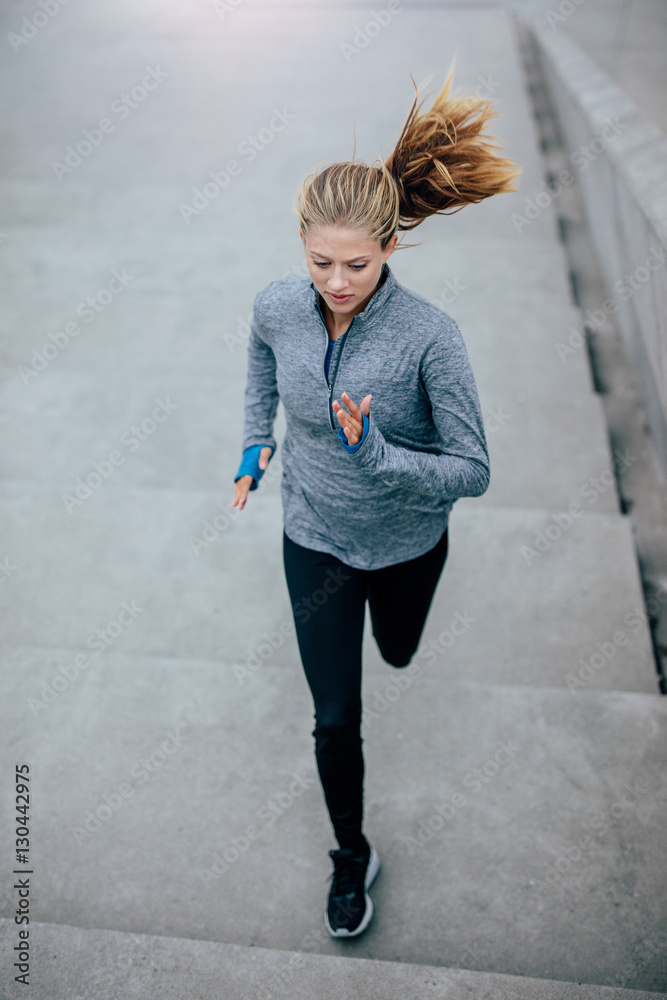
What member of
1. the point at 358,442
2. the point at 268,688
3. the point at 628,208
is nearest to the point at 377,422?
the point at 358,442

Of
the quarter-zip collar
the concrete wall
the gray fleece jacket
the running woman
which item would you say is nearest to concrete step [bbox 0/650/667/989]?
the running woman

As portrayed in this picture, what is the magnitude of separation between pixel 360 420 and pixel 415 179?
0.56 metres

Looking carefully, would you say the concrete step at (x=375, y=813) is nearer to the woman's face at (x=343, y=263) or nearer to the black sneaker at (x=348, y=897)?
the black sneaker at (x=348, y=897)

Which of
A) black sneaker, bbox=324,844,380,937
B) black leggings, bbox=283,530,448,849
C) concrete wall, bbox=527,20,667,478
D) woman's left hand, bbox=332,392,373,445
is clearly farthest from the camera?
concrete wall, bbox=527,20,667,478

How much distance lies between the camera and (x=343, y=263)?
1.55 metres

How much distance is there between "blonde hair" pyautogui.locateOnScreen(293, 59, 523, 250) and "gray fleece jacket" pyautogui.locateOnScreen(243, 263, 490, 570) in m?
0.14

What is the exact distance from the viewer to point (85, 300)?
14.5 ft

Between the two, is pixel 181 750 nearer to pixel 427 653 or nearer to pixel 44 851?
pixel 44 851

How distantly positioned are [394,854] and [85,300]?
3.55 meters

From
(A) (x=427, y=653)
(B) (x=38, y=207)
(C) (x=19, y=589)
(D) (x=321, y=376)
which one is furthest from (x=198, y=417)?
(B) (x=38, y=207)

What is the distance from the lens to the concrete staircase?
1844 mm

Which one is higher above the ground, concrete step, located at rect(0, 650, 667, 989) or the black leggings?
the black leggings

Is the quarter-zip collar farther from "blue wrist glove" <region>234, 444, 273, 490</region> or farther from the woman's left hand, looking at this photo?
"blue wrist glove" <region>234, 444, 273, 490</region>

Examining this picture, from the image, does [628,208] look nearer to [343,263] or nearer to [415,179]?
[415,179]
